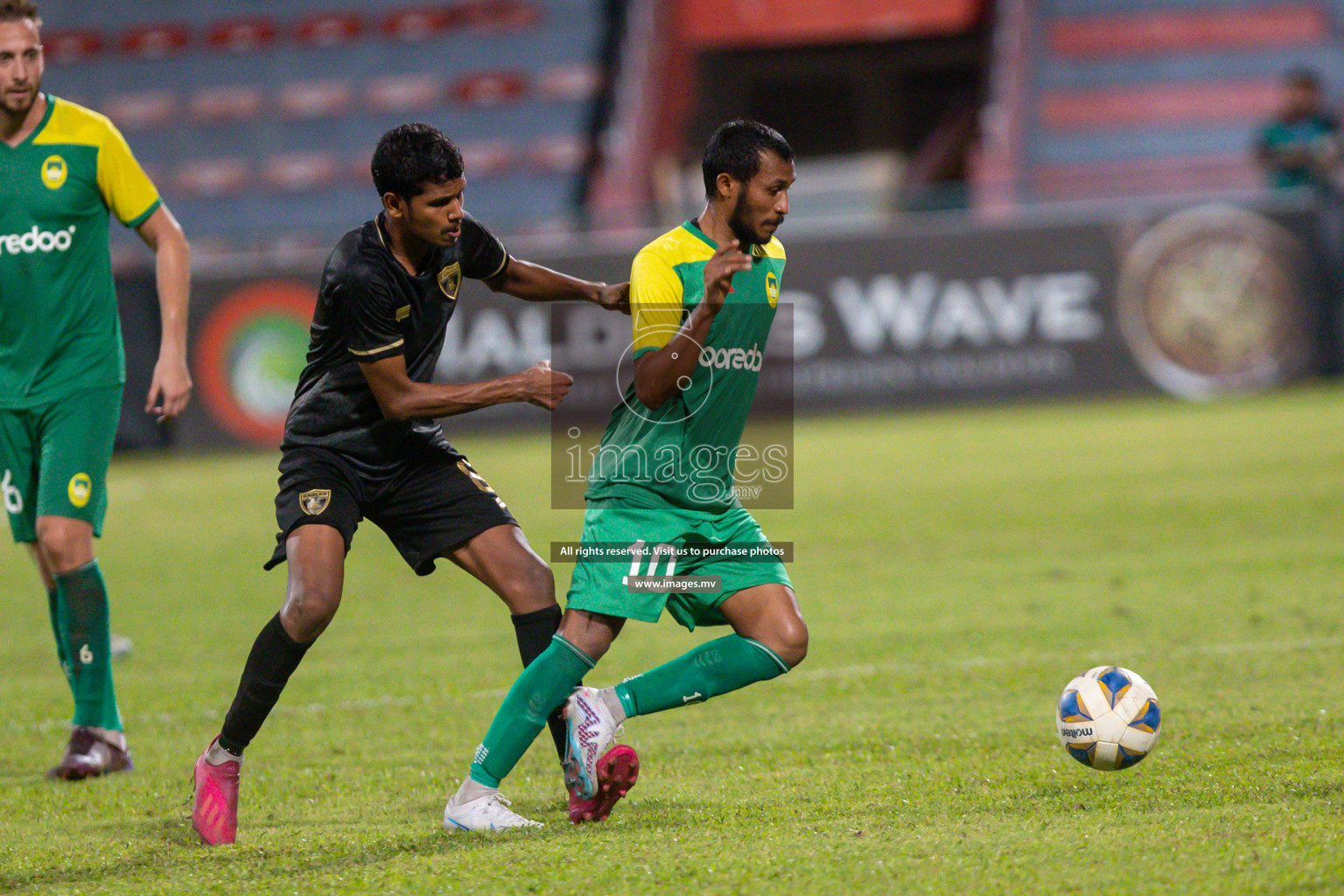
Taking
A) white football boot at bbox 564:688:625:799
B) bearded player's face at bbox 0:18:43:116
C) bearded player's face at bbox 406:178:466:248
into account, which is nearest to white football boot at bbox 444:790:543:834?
white football boot at bbox 564:688:625:799

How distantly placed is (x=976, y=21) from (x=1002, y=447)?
11238mm

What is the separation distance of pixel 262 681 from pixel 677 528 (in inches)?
45.7

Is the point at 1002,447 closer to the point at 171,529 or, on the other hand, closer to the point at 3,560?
the point at 171,529

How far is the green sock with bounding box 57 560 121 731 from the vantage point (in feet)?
15.9


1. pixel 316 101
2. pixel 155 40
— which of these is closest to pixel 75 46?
pixel 155 40

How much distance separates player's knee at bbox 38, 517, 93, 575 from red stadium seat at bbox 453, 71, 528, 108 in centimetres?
1692

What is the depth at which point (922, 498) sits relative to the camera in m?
10.2

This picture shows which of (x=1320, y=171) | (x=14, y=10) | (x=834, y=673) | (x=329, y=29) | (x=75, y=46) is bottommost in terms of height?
(x=834, y=673)

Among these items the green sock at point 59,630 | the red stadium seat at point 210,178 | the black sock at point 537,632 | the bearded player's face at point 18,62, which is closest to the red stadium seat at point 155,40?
the red stadium seat at point 210,178

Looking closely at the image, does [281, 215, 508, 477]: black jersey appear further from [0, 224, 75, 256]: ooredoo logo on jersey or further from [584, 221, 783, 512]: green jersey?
[0, 224, 75, 256]: ooredoo logo on jersey

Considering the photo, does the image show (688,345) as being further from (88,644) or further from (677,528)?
(88,644)

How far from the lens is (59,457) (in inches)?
187

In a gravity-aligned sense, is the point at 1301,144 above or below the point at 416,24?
below

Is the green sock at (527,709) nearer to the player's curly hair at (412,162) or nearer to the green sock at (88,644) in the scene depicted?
the player's curly hair at (412,162)
